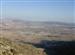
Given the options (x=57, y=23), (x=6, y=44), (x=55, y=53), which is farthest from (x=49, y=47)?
(x=6, y=44)

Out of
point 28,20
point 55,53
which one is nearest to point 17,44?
point 28,20

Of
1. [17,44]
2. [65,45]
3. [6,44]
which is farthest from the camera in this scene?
[65,45]

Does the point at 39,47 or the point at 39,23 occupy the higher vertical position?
the point at 39,23

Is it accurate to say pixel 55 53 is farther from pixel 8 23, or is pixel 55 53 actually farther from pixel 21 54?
pixel 8 23

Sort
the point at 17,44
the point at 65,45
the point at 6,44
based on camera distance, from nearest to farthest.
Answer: the point at 6,44, the point at 17,44, the point at 65,45

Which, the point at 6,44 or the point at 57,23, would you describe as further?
the point at 57,23

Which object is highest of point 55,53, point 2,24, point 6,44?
point 2,24

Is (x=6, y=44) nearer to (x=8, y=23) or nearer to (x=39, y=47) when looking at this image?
(x=8, y=23)
